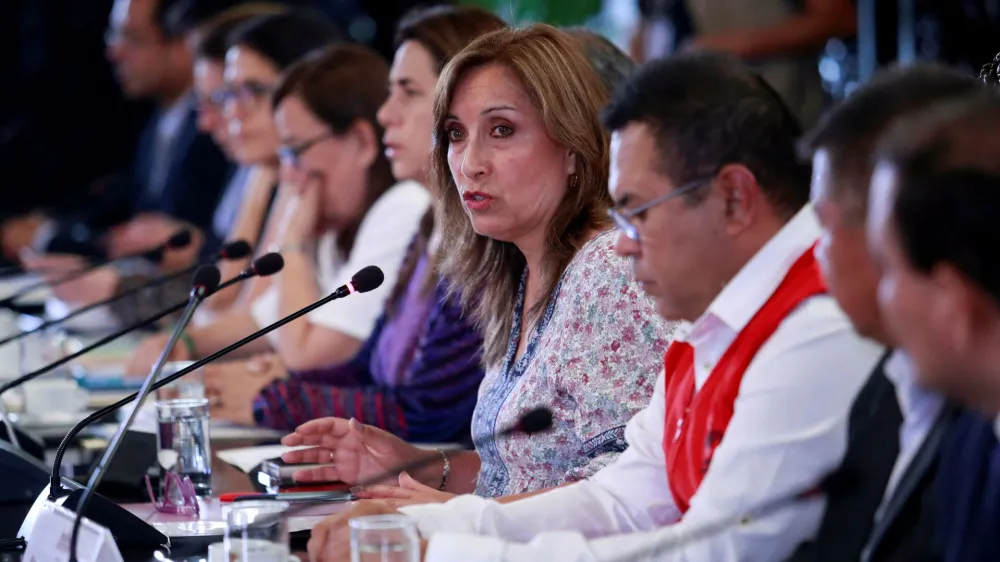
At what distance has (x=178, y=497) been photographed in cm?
206

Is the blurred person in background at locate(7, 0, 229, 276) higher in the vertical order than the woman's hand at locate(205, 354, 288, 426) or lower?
higher

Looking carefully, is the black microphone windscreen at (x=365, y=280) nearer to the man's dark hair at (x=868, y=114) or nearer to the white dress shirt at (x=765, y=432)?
the white dress shirt at (x=765, y=432)

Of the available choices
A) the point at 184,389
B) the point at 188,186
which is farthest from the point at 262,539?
the point at 188,186

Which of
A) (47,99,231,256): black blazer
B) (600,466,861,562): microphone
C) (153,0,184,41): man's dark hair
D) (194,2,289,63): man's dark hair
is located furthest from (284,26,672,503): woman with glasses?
(153,0,184,41): man's dark hair

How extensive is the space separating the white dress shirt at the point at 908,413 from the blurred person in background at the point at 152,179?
3554 mm

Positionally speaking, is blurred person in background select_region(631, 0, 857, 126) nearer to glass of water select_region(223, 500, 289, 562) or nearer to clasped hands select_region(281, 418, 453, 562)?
clasped hands select_region(281, 418, 453, 562)

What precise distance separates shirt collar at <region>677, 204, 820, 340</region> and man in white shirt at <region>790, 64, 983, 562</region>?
15 cm

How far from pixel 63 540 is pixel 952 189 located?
1056mm

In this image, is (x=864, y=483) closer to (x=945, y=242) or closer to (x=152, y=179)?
(x=945, y=242)

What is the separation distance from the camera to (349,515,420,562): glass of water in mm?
1367

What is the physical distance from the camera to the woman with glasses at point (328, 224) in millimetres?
3188

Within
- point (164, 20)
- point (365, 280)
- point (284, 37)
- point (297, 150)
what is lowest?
point (365, 280)

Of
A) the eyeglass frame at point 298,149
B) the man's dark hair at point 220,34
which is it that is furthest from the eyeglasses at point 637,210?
the man's dark hair at point 220,34

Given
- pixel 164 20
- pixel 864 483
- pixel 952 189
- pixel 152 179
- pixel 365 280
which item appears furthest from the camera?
pixel 152 179
